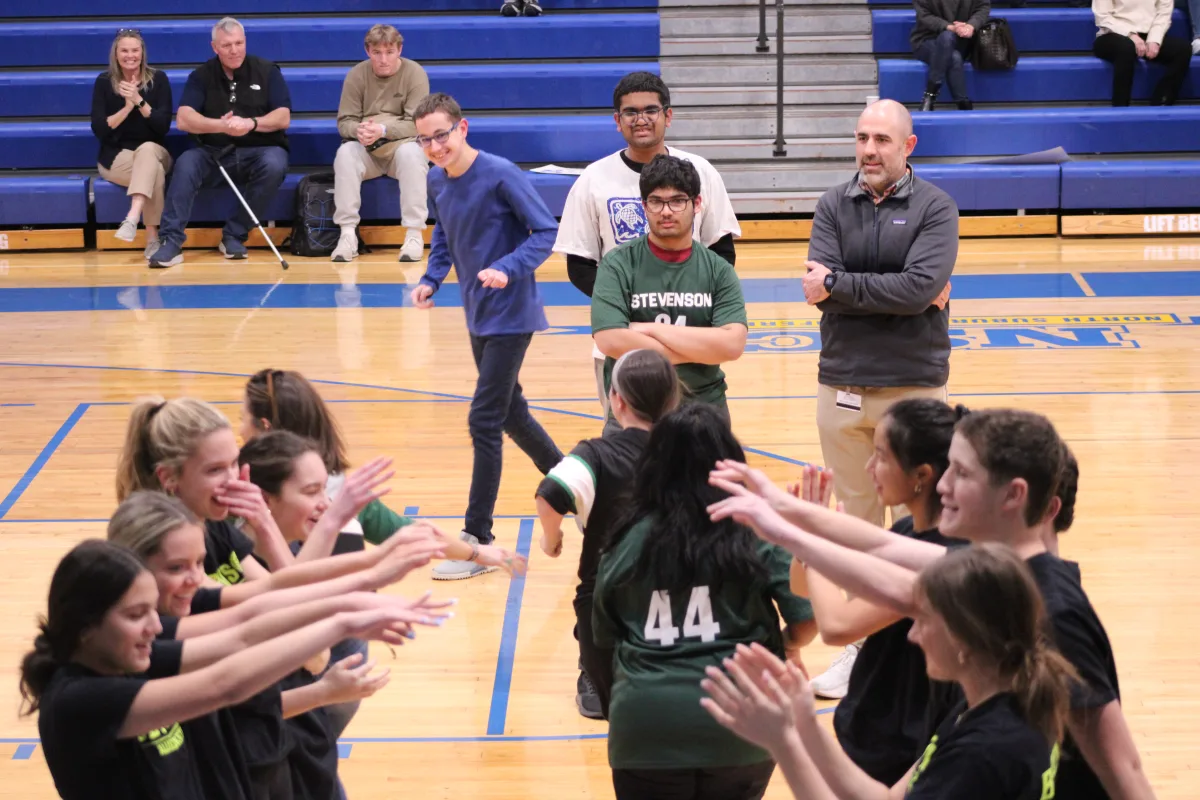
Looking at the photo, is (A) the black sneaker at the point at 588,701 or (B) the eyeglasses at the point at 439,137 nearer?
(A) the black sneaker at the point at 588,701

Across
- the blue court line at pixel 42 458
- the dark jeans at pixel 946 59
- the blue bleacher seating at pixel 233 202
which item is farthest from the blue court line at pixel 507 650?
the dark jeans at pixel 946 59

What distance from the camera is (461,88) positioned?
13141mm

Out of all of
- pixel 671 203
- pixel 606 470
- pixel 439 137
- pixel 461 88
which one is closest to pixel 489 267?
pixel 439 137

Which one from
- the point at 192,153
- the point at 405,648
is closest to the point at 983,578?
the point at 405,648

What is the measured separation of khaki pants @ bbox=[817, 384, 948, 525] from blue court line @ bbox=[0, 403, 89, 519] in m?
3.74

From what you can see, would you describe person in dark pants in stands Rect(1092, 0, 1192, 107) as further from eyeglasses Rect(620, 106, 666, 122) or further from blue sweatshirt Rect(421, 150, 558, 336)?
eyeglasses Rect(620, 106, 666, 122)

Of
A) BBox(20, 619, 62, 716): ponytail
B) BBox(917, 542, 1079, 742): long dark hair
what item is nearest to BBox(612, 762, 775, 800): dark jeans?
BBox(917, 542, 1079, 742): long dark hair

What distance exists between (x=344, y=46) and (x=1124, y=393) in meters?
8.42

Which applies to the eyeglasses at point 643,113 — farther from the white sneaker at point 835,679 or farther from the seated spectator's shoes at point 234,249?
the seated spectator's shoes at point 234,249

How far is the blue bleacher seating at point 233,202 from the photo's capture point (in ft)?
40.7

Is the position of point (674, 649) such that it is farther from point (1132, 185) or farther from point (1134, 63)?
point (1134, 63)

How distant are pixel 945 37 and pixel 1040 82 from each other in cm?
124

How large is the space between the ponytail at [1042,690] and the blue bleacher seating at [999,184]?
1034cm

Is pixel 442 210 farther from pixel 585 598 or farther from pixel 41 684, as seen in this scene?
pixel 41 684
